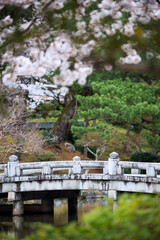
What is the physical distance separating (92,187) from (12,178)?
2.76 meters

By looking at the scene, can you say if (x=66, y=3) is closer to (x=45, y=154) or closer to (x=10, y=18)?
(x=10, y=18)

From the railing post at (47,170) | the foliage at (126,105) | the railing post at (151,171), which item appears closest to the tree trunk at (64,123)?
the foliage at (126,105)

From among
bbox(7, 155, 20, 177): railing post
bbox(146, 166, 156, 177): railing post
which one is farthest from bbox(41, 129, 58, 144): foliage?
bbox(146, 166, 156, 177): railing post

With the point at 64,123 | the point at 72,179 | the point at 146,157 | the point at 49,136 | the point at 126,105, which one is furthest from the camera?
the point at 64,123

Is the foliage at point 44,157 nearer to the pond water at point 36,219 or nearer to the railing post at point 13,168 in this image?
the pond water at point 36,219

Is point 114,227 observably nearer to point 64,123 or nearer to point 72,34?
point 72,34

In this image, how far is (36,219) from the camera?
49.9 feet

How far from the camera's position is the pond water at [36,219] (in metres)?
13.3

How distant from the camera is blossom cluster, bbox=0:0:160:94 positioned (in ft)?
30.5

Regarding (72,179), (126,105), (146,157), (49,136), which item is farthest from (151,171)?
(49,136)

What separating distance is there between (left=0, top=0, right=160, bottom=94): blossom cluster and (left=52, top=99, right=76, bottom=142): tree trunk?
1547 centimetres

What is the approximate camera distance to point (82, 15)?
31.4 ft

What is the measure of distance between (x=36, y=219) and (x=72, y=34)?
316 inches

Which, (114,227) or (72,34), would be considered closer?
(114,227)
